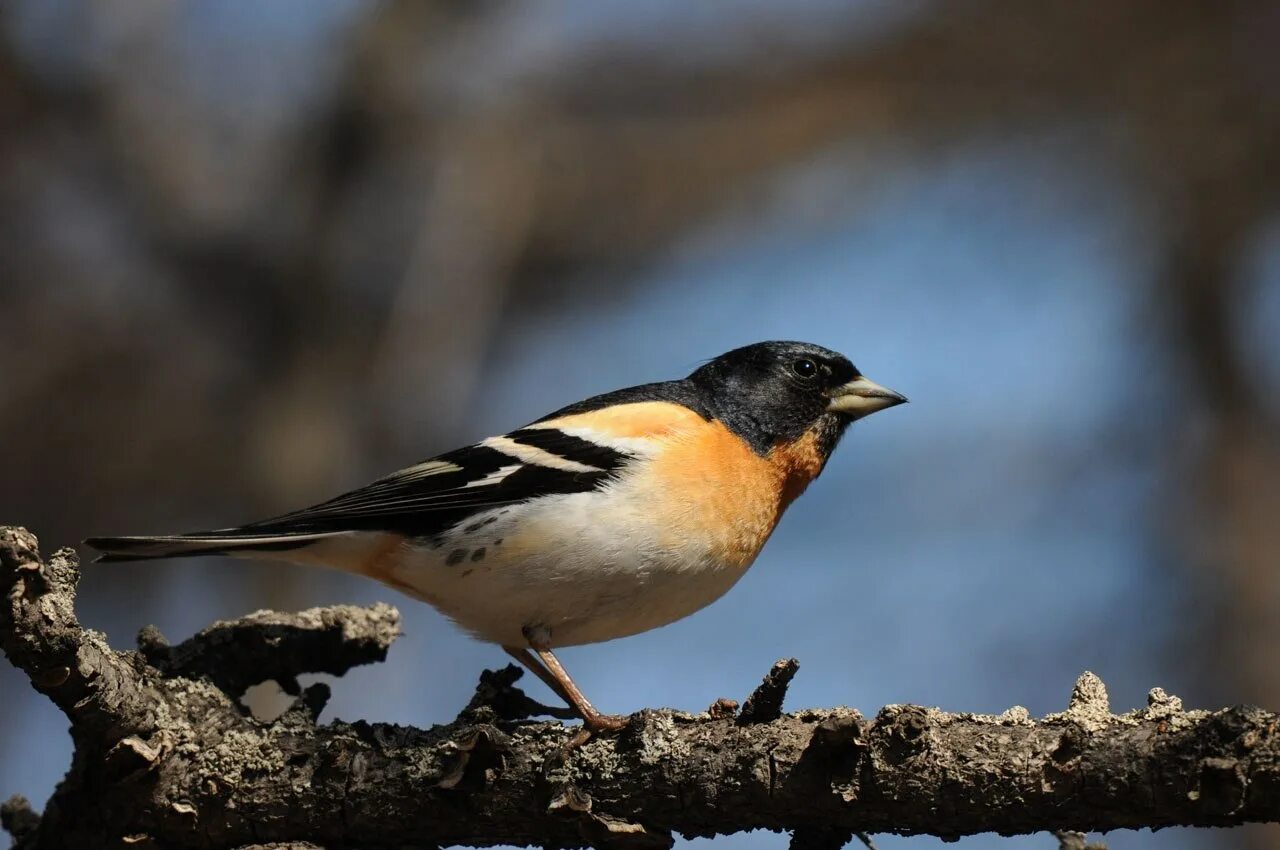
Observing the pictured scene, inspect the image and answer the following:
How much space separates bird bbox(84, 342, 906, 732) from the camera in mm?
4336

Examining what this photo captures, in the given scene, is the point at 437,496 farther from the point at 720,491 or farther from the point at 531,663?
the point at 720,491

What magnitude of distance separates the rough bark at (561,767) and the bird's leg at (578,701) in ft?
0.43

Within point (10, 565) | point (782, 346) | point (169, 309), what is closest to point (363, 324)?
point (169, 309)

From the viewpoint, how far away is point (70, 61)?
10.3 meters

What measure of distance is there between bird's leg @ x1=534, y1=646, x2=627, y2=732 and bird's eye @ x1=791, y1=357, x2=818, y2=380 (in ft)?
5.44

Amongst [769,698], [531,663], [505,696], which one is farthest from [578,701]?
[769,698]

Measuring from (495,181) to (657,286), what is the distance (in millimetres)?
1695

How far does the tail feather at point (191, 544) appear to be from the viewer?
4262 mm

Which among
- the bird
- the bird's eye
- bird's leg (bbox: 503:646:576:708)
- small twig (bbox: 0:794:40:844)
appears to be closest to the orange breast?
the bird

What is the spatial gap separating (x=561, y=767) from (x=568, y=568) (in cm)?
94

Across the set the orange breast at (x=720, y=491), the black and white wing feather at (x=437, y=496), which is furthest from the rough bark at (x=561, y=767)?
the orange breast at (x=720, y=491)

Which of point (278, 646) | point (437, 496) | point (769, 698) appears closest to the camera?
point (769, 698)

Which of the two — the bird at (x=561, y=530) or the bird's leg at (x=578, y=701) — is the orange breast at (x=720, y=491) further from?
the bird's leg at (x=578, y=701)

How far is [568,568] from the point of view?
4305mm
